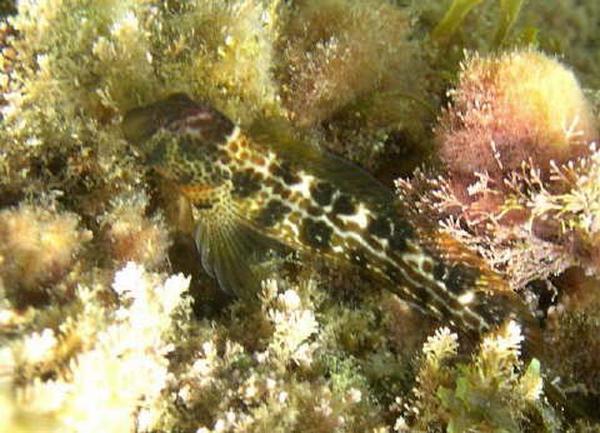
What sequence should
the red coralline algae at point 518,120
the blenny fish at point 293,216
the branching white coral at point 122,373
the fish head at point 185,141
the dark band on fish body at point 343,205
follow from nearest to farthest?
the branching white coral at point 122,373 < the red coralline algae at point 518,120 < the blenny fish at point 293,216 < the fish head at point 185,141 < the dark band on fish body at point 343,205

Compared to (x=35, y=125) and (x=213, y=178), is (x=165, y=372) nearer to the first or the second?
(x=213, y=178)

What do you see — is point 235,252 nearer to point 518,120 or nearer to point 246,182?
point 246,182

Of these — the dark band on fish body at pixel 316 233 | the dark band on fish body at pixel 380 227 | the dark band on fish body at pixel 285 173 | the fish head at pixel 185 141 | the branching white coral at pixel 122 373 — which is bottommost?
the branching white coral at pixel 122 373

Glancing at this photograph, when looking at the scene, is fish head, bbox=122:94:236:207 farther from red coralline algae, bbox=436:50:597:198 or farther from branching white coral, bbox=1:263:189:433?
red coralline algae, bbox=436:50:597:198

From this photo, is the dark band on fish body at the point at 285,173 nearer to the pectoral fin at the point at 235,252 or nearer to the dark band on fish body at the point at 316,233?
the dark band on fish body at the point at 316,233

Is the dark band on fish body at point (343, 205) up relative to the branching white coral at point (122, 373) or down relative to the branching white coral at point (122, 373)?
up

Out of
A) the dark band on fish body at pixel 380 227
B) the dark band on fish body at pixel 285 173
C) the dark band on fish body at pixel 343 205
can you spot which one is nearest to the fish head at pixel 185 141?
the dark band on fish body at pixel 285 173

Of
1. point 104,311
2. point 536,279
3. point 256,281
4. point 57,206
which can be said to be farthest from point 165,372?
point 536,279

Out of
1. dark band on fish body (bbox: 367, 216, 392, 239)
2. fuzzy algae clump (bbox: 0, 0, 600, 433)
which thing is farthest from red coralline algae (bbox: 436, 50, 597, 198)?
dark band on fish body (bbox: 367, 216, 392, 239)
